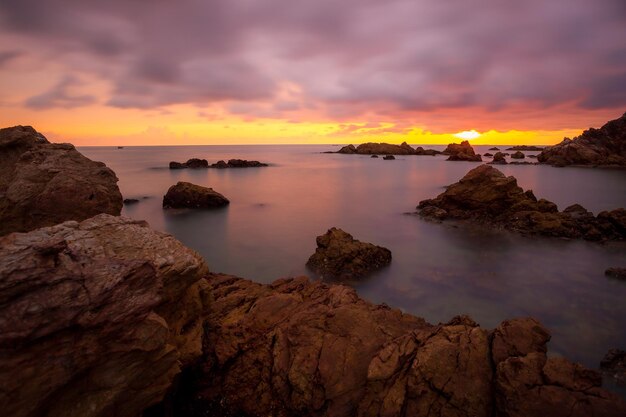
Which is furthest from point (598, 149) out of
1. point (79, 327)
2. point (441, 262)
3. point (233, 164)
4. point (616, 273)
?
point (79, 327)

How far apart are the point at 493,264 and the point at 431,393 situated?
36.3 ft

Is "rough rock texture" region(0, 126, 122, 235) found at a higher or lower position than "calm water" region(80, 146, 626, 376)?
higher

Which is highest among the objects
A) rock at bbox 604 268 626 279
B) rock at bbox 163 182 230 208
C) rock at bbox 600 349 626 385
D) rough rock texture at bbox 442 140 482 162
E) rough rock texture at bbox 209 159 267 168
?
rough rock texture at bbox 442 140 482 162

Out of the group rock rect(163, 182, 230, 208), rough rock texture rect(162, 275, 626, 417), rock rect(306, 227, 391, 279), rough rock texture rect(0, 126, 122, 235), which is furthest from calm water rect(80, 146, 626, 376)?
rough rock texture rect(0, 126, 122, 235)

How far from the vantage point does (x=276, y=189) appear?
40438 mm

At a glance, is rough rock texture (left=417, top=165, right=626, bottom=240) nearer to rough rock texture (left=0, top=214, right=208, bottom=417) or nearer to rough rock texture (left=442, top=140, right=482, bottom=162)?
rough rock texture (left=0, top=214, right=208, bottom=417)

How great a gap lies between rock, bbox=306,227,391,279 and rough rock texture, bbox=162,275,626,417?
537 cm

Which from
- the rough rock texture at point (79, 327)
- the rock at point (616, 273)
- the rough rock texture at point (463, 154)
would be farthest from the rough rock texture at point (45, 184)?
the rough rock texture at point (463, 154)

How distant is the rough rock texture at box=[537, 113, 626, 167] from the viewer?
7088cm

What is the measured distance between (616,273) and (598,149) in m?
80.6

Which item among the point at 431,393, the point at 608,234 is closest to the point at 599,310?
the point at 431,393

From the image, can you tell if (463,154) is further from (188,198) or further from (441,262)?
(441,262)

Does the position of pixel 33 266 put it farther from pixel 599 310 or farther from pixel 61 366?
pixel 599 310

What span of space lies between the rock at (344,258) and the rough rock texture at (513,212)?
10.5m
